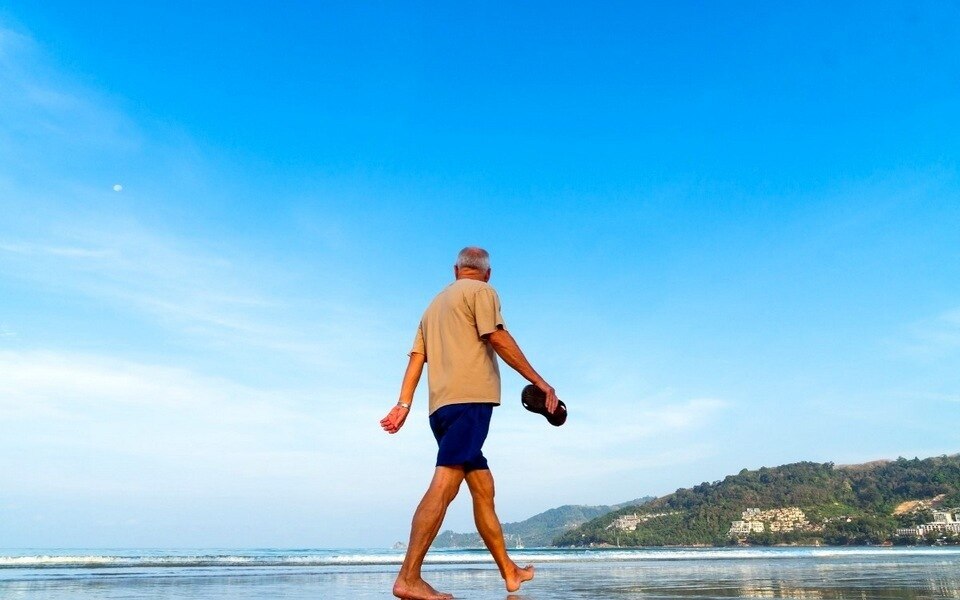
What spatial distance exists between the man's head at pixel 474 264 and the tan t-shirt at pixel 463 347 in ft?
0.73

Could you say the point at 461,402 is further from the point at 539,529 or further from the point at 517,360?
the point at 539,529

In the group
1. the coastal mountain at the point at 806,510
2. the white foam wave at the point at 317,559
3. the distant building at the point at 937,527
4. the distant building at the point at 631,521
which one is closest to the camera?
the white foam wave at the point at 317,559

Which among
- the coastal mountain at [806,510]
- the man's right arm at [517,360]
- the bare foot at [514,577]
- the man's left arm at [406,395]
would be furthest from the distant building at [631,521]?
the man's right arm at [517,360]

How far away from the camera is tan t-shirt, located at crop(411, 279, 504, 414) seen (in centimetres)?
414

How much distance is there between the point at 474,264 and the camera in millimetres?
4758

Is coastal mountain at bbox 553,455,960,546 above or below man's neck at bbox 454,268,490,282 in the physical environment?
below

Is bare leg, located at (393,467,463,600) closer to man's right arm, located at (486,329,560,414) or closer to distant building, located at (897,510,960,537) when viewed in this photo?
man's right arm, located at (486,329,560,414)

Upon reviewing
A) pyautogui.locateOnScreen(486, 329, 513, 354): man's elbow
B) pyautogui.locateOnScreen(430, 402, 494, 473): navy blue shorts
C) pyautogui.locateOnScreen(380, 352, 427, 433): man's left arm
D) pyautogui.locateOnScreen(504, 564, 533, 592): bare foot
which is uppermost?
pyautogui.locateOnScreen(486, 329, 513, 354): man's elbow

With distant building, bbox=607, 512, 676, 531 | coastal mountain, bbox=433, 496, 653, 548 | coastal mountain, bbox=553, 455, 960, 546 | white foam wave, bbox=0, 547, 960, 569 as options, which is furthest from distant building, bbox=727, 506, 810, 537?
coastal mountain, bbox=433, 496, 653, 548

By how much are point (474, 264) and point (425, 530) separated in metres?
1.95

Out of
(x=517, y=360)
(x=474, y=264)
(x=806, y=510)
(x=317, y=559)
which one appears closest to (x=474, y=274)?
(x=474, y=264)

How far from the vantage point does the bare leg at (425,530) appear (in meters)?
3.80

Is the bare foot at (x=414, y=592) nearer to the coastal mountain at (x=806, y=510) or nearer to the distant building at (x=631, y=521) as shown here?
the coastal mountain at (x=806, y=510)

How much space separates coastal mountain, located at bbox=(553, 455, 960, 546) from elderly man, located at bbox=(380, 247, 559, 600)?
6469 centimetres
